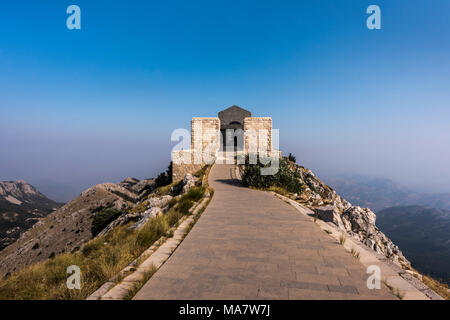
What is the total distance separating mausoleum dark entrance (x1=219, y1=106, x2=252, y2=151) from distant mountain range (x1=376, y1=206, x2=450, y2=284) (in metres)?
71.6

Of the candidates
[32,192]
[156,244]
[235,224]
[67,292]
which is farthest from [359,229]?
[32,192]

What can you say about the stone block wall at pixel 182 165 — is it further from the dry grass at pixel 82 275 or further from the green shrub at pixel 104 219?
the dry grass at pixel 82 275

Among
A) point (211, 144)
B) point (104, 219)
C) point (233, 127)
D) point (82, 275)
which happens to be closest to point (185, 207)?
point (82, 275)

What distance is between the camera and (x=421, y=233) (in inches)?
4931

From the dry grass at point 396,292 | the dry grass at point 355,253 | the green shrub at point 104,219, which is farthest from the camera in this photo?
the green shrub at point 104,219

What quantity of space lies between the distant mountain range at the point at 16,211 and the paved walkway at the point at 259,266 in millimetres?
57527

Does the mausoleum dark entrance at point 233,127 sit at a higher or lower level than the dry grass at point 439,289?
higher

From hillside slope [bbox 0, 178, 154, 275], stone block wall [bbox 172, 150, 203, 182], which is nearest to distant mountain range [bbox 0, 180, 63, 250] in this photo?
hillside slope [bbox 0, 178, 154, 275]

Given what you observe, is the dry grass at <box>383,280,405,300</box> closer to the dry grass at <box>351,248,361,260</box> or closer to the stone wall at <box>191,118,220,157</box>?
the dry grass at <box>351,248,361,260</box>

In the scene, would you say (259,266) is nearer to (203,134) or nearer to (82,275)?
(82,275)

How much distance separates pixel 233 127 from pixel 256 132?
31.7 feet

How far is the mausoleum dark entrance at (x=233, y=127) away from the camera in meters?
32.5

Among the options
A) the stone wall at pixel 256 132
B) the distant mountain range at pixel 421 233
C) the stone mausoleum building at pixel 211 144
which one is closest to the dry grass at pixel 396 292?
the stone mausoleum building at pixel 211 144
